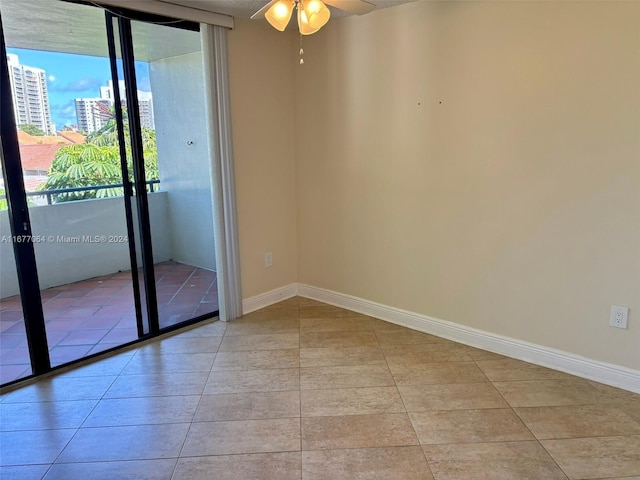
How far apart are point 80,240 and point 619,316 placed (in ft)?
11.0

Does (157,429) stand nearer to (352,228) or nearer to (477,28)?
(352,228)

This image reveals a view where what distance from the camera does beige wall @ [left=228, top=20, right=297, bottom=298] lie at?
3467 mm

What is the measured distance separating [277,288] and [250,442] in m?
1.98

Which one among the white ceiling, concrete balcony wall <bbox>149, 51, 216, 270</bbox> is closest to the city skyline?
concrete balcony wall <bbox>149, 51, 216, 270</bbox>

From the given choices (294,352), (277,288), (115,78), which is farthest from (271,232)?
(115,78)

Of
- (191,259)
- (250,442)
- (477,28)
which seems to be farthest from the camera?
(191,259)

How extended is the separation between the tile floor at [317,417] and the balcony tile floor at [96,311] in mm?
217

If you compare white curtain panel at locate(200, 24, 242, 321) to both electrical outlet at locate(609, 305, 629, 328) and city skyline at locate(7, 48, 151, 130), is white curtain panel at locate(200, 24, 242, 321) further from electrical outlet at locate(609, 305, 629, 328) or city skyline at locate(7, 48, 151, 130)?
electrical outlet at locate(609, 305, 629, 328)

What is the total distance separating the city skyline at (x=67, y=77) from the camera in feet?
8.63

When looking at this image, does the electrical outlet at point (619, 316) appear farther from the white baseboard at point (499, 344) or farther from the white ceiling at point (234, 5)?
the white ceiling at point (234, 5)

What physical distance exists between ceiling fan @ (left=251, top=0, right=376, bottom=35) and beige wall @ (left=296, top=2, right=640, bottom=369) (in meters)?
0.86

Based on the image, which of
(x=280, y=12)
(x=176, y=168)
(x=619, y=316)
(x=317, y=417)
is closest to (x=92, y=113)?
(x=176, y=168)

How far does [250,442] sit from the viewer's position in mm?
2170

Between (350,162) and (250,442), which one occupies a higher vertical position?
(350,162)
